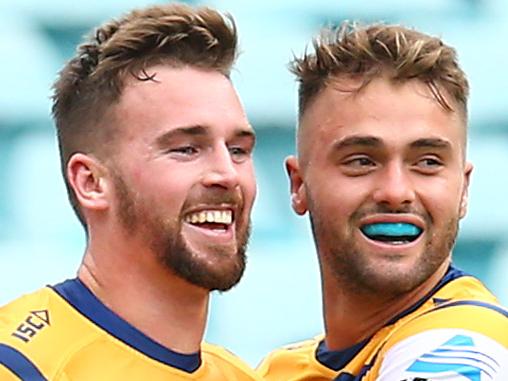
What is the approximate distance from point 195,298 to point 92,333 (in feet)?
1.00

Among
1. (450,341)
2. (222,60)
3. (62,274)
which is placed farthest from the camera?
(62,274)

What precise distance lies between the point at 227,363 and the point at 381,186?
59cm

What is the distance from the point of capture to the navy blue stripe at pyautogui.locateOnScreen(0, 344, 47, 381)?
3.31 metres

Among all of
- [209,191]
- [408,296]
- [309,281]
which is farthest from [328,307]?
[309,281]

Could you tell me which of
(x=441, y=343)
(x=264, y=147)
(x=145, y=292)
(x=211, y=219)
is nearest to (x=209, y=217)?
(x=211, y=219)

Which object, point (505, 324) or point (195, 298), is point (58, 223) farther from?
point (505, 324)

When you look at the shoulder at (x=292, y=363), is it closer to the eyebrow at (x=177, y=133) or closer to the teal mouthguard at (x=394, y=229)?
the teal mouthguard at (x=394, y=229)

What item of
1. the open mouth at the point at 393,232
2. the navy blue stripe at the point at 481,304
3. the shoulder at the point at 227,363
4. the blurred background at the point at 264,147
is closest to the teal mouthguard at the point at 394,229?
the open mouth at the point at 393,232

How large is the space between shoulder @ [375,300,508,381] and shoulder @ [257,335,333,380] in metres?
0.53

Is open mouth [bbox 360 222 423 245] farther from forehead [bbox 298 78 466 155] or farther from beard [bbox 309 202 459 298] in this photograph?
forehead [bbox 298 78 466 155]

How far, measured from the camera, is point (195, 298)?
3686 mm

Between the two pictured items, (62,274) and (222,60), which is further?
(62,274)

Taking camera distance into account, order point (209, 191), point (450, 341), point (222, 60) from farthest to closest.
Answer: point (222, 60)
point (209, 191)
point (450, 341)

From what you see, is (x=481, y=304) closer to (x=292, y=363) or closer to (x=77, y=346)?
(x=292, y=363)
